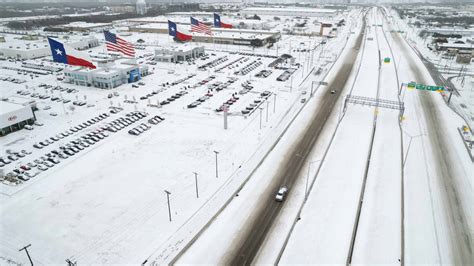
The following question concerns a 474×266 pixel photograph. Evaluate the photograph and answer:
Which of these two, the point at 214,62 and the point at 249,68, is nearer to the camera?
the point at 249,68

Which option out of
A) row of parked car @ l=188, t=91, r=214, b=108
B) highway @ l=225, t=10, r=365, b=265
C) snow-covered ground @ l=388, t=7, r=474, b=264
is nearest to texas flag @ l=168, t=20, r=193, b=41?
row of parked car @ l=188, t=91, r=214, b=108

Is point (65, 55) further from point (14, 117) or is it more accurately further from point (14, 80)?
point (14, 80)

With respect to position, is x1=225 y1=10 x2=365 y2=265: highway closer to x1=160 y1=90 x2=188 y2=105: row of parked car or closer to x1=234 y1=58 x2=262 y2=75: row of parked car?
x1=234 y1=58 x2=262 y2=75: row of parked car

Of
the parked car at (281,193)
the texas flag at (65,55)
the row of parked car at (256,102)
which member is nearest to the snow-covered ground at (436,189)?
the parked car at (281,193)

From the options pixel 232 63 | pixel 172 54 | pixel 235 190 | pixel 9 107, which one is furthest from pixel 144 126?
pixel 172 54

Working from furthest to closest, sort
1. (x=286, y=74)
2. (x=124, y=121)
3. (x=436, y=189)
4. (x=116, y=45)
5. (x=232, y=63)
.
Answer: (x=232, y=63) → (x=286, y=74) → (x=116, y=45) → (x=124, y=121) → (x=436, y=189)

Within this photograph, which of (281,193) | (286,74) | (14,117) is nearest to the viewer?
(281,193)
